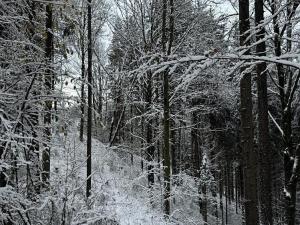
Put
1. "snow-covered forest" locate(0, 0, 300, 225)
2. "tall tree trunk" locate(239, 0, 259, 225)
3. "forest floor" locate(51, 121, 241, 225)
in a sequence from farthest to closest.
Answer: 1. "tall tree trunk" locate(239, 0, 259, 225)
2. "forest floor" locate(51, 121, 241, 225)
3. "snow-covered forest" locate(0, 0, 300, 225)

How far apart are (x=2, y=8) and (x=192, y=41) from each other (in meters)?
11.4

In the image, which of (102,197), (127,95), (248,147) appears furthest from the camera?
(127,95)

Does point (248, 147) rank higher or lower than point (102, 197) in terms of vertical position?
higher

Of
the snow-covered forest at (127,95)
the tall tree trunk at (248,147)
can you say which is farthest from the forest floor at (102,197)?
the tall tree trunk at (248,147)

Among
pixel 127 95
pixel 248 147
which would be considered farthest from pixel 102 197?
pixel 248 147

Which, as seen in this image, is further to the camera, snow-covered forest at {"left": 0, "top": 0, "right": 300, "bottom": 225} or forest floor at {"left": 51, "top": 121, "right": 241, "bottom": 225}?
forest floor at {"left": 51, "top": 121, "right": 241, "bottom": 225}

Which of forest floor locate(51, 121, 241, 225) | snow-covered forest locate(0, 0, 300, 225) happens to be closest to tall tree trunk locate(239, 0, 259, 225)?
snow-covered forest locate(0, 0, 300, 225)

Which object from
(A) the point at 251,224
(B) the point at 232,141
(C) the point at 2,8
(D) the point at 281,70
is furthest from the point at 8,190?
(B) the point at 232,141

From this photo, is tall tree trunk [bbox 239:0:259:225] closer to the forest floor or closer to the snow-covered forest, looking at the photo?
the snow-covered forest

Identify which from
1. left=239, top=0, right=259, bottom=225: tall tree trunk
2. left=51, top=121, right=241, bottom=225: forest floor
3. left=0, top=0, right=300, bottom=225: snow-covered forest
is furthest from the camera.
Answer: left=239, top=0, right=259, bottom=225: tall tree trunk

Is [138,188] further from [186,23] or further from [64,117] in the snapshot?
[64,117]

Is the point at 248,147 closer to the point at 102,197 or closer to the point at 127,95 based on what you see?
the point at 102,197

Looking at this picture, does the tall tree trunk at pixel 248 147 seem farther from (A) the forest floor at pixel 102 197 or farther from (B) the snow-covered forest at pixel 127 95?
(A) the forest floor at pixel 102 197

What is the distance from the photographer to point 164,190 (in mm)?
12664
